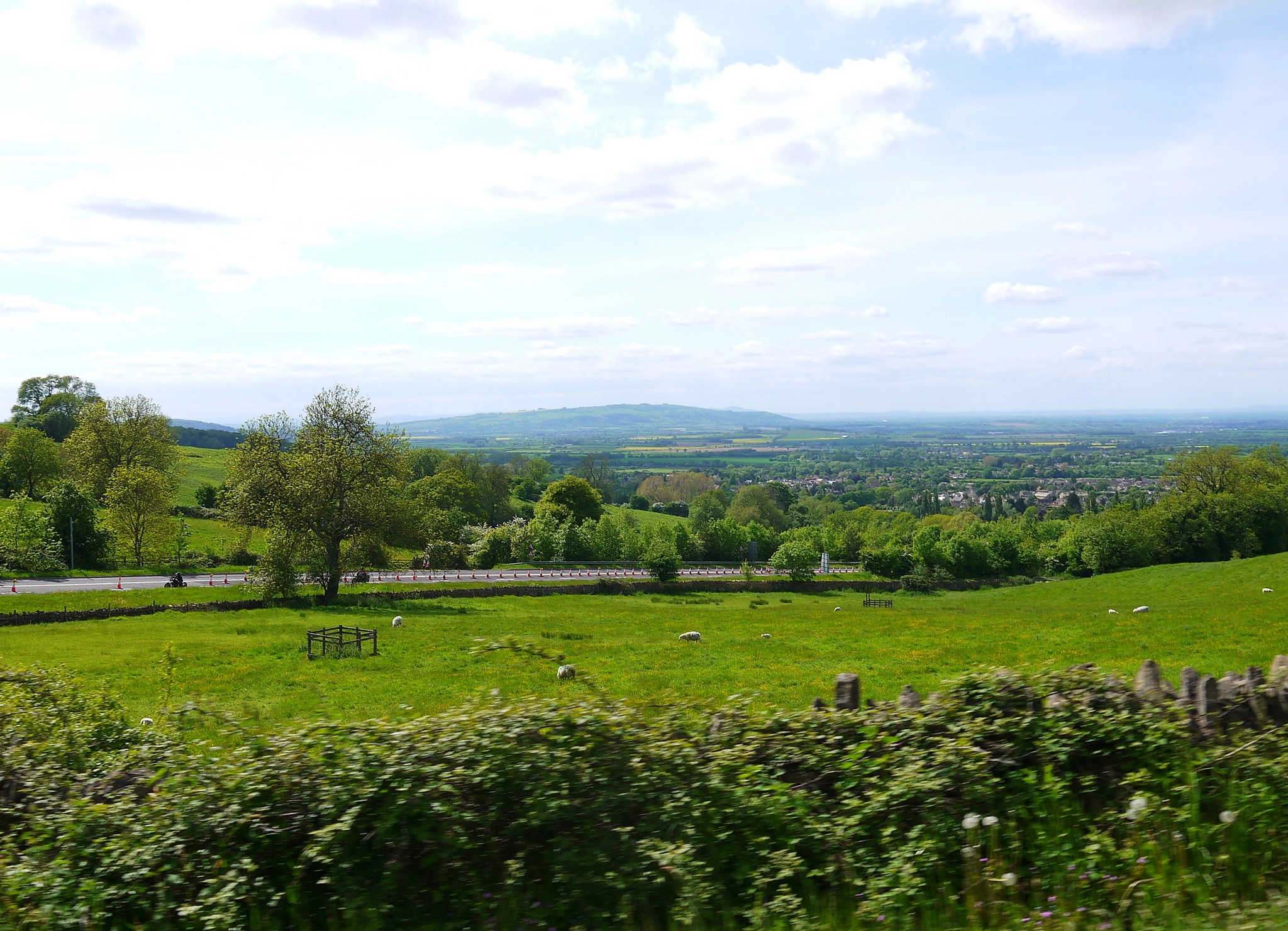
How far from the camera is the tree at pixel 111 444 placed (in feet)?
266

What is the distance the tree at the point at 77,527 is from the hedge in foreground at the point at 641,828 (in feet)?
229

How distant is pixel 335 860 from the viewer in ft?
17.0

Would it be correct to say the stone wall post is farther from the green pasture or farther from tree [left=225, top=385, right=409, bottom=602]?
tree [left=225, top=385, right=409, bottom=602]

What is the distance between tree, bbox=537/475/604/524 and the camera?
94125mm

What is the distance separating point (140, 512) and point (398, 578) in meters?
22.3

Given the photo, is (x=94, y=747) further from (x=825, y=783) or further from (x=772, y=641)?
(x=772, y=641)

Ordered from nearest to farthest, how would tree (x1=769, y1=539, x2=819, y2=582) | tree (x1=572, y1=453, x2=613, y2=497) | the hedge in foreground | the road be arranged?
the hedge in foreground, the road, tree (x1=769, y1=539, x2=819, y2=582), tree (x1=572, y1=453, x2=613, y2=497)

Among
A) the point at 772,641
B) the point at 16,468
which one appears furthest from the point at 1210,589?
the point at 16,468

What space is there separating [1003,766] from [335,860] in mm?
5045

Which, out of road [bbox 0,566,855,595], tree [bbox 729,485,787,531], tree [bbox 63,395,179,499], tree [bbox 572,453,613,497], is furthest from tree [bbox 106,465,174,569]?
tree [bbox 572,453,613,497]

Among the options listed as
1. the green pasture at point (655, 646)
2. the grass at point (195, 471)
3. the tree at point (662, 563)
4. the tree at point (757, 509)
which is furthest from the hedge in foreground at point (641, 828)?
the tree at point (757, 509)

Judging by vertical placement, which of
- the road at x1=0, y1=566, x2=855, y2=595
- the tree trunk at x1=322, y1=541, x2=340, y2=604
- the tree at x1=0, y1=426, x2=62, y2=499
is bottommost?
the road at x1=0, y1=566, x2=855, y2=595

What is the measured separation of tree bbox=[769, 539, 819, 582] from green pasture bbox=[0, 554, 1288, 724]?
14.6 m

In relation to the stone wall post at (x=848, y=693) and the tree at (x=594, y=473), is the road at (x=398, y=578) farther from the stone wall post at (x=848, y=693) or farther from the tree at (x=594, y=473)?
the tree at (x=594, y=473)
